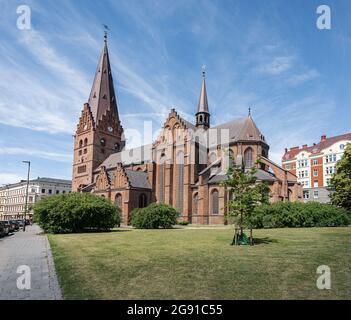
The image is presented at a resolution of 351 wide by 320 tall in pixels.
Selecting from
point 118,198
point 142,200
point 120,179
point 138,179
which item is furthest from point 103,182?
point 142,200

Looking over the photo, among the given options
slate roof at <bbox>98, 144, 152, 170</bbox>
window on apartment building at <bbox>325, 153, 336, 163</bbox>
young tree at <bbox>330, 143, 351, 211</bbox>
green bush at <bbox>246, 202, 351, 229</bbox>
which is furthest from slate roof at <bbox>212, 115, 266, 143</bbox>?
window on apartment building at <bbox>325, 153, 336, 163</bbox>

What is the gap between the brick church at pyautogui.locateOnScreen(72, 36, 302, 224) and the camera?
44531 mm

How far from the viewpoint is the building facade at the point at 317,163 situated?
63000 millimetres

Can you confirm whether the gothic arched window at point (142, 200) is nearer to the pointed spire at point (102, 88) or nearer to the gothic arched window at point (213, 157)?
the gothic arched window at point (213, 157)

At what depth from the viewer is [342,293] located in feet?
23.2

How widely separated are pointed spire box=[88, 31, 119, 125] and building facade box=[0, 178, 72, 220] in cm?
5505

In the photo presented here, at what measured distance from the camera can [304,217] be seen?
28.6 m

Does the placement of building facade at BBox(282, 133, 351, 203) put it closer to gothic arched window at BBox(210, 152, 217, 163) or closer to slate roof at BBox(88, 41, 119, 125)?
gothic arched window at BBox(210, 152, 217, 163)

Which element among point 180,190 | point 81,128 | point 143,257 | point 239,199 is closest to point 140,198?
point 180,190

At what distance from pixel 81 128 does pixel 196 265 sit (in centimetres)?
6251

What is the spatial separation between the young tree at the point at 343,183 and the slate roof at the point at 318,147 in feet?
104

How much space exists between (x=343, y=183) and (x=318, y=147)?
36.8m

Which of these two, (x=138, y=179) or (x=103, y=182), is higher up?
(x=138, y=179)

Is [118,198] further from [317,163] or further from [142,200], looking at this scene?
[317,163]
